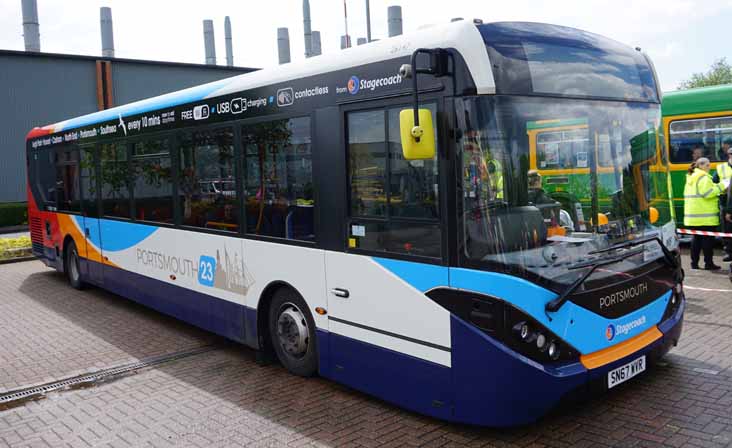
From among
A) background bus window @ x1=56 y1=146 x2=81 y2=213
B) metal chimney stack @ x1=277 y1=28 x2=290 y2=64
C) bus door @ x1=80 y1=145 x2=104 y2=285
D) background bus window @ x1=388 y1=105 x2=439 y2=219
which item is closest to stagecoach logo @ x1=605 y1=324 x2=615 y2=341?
background bus window @ x1=388 y1=105 x2=439 y2=219

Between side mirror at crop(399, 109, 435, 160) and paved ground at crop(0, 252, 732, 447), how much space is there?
6.69ft

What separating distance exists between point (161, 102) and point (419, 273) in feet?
15.9

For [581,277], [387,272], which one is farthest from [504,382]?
[387,272]

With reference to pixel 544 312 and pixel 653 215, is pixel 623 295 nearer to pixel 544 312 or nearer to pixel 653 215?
pixel 544 312

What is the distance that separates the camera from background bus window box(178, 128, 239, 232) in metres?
6.73

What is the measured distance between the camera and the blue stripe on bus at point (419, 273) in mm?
4453

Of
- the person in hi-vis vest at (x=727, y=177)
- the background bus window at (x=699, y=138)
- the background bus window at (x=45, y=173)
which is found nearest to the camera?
the person in hi-vis vest at (x=727, y=177)

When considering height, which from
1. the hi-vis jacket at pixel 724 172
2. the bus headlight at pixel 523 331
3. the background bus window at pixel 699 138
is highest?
the background bus window at pixel 699 138

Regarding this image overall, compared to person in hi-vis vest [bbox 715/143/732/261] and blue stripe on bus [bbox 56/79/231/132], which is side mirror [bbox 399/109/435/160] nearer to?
blue stripe on bus [bbox 56/79/231/132]

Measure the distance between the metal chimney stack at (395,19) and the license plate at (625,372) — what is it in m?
A: 28.6

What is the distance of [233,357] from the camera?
22.9ft

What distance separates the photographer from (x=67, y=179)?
11.2 metres

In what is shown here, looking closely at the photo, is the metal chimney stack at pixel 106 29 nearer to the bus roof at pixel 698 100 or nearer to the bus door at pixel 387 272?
the bus roof at pixel 698 100

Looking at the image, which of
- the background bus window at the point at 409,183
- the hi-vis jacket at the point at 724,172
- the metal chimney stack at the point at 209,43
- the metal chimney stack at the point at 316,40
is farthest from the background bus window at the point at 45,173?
the metal chimney stack at the point at 316,40
